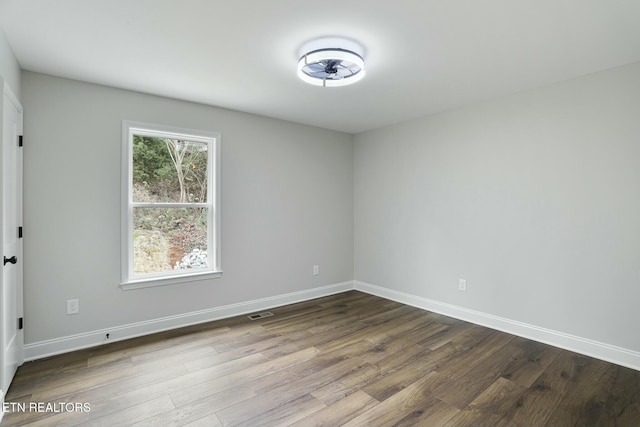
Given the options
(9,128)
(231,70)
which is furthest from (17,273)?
(231,70)

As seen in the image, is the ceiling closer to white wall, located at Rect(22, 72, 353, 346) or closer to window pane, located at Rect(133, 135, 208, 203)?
white wall, located at Rect(22, 72, 353, 346)

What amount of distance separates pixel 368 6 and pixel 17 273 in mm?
3275

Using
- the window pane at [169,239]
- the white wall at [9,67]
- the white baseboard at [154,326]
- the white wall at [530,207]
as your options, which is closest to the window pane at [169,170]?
the window pane at [169,239]

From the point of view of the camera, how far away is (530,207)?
3.25 m

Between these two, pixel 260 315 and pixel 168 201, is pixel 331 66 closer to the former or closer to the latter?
pixel 168 201

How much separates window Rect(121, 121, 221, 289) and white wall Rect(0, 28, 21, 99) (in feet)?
2.65

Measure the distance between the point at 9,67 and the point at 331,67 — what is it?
7.62 feet

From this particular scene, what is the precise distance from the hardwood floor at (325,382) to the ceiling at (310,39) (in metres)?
2.46

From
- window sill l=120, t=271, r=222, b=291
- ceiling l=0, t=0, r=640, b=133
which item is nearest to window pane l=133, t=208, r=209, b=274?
window sill l=120, t=271, r=222, b=291

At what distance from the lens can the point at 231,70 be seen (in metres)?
2.82

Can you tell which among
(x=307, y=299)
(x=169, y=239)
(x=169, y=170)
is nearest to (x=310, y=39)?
(x=169, y=170)

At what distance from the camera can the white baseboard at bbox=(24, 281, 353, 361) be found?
2.85 metres

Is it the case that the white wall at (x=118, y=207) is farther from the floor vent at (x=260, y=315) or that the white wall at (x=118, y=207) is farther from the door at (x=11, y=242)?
the floor vent at (x=260, y=315)

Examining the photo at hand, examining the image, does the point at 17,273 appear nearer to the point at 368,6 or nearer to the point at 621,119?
the point at 368,6
